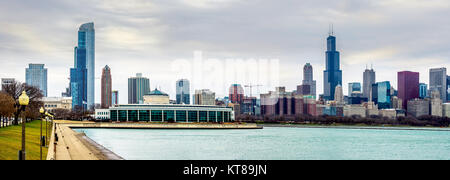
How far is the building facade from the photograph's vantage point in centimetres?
Answer: 15762

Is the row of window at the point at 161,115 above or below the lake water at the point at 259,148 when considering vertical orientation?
above

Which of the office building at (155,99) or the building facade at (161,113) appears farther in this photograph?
the office building at (155,99)

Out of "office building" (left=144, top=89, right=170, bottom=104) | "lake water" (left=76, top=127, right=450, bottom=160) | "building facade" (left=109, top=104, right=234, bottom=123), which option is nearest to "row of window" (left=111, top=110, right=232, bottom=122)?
"building facade" (left=109, top=104, right=234, bottom=123)

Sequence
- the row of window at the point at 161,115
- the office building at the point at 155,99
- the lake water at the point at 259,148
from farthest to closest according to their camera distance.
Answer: the office building at the point at 155,99
the row of window at the point at 161,115
the lake water at the point at 259,148

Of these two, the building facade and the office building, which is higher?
the office building

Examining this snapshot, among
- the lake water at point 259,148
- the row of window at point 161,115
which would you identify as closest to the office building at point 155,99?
the row of window at point 161,115

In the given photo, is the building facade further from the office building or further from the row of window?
the office building

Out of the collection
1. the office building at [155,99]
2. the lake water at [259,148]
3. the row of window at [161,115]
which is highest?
the office building at [155,99]

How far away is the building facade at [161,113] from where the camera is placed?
6206 inches

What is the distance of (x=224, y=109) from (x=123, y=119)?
3396 cm

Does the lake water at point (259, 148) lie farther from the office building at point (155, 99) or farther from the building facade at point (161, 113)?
the office building at point (155, 99)

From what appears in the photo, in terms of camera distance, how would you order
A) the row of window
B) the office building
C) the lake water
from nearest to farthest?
the lake water < the row of window < the office building
